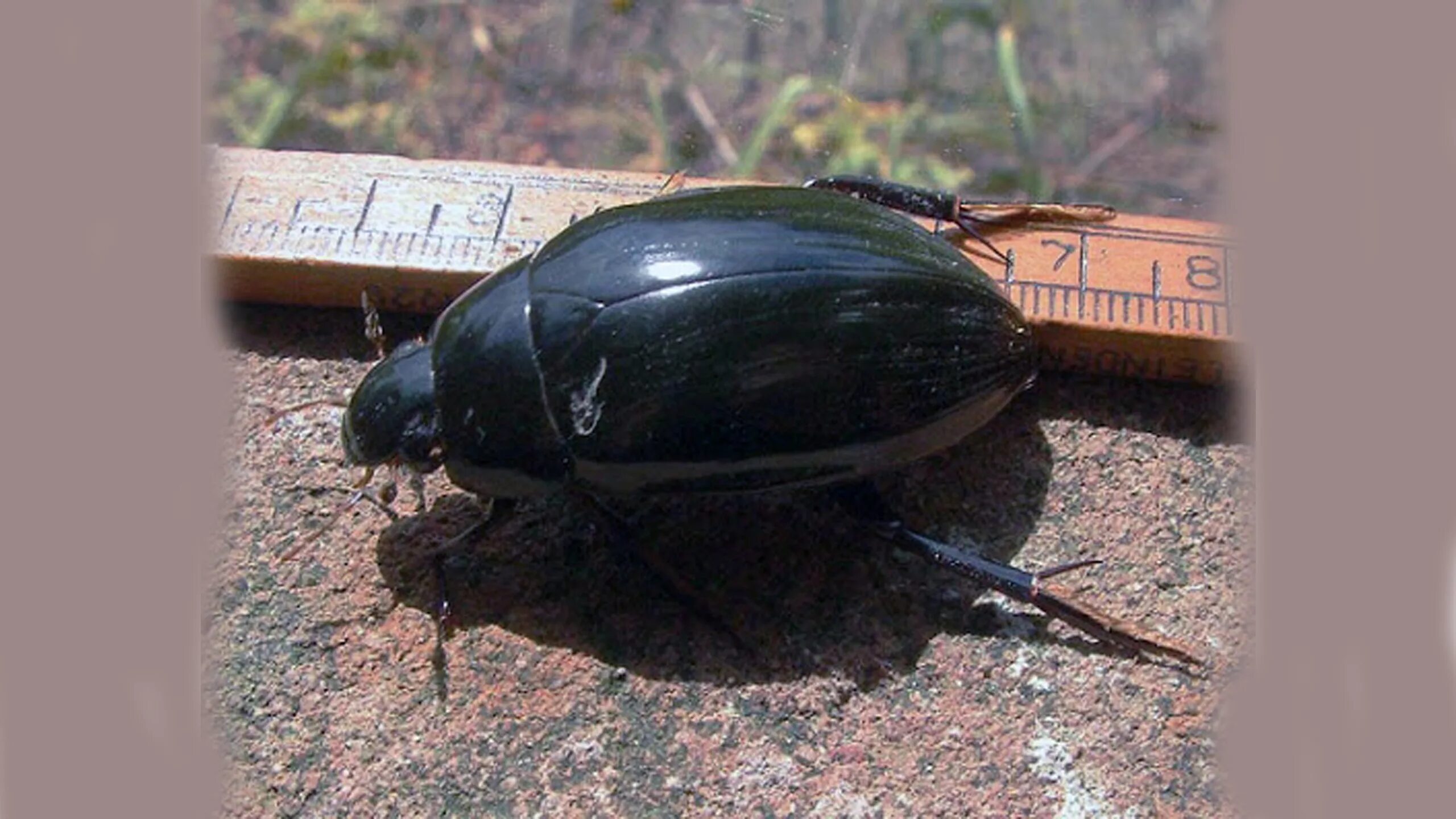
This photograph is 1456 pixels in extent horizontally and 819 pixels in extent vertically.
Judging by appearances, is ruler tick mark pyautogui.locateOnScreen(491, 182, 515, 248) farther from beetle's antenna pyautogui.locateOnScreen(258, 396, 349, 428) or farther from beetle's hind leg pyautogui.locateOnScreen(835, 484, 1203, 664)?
beetle's hind leg pyautogui.locateOnScreen(835, 484, 1203, 664)

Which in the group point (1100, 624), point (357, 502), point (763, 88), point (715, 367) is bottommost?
point (1100, 624)

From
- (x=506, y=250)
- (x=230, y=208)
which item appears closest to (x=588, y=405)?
(x=506, y=250)

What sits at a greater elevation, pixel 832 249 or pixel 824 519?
pixel 832 249

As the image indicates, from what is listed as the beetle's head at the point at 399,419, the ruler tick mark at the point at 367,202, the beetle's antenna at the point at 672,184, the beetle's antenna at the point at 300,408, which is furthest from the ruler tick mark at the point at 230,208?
the beetle's antenna at the point at 672,184

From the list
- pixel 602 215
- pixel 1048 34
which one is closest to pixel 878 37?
pixel 1048 34

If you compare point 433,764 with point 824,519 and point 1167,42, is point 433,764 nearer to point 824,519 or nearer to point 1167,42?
point 824,519

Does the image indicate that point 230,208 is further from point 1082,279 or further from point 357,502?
point 1082,279
